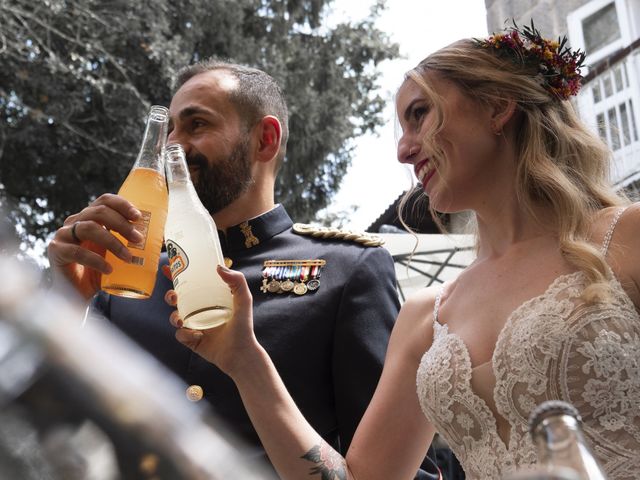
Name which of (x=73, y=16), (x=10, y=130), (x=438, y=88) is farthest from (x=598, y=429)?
(x=10, y=130)

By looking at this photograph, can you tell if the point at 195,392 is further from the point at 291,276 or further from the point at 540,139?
the point at 540,139

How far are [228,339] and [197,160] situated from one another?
89cm

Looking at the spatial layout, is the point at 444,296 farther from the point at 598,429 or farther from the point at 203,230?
the point at 203,230

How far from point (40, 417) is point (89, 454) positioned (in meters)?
0.04

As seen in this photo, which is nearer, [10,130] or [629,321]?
[629,321]

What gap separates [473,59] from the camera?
2219 millimetres

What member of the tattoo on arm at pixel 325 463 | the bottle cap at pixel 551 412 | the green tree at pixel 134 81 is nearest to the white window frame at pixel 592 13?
the green tree at pixel 134 81

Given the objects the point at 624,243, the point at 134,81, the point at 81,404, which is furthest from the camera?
the point at 134,81

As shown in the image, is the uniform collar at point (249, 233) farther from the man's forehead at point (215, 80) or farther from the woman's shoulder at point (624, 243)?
the woman's shoulder at point (624, 243)

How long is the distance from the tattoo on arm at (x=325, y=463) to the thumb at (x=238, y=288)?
1.32ft

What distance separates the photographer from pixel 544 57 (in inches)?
89.4

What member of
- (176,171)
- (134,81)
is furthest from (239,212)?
(134,81)

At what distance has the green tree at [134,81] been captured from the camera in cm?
888

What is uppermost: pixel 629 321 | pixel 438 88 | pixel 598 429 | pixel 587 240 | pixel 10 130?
pixel 10 130
